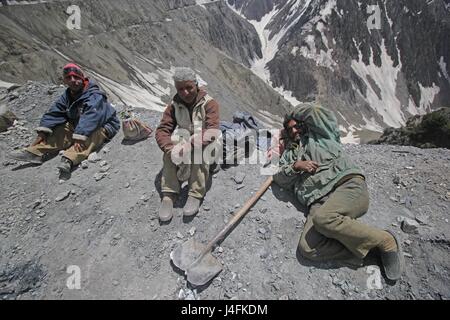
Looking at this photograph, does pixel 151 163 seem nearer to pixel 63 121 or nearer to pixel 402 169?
pixel 63 121

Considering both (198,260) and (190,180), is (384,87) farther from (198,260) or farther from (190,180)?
(198,260)

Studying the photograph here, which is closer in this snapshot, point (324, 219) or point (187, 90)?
point (324, 219)

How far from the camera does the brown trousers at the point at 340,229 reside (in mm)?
3207

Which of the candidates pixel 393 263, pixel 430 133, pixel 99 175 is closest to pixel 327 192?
pixel 393 263

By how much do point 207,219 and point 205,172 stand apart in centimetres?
62

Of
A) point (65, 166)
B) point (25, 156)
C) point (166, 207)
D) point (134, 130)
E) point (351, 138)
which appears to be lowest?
point (351, 138)

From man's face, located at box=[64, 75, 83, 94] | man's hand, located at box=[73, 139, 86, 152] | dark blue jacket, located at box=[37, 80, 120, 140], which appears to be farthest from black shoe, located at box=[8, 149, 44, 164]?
man's face, located at box=[64, 75, 83, 94]

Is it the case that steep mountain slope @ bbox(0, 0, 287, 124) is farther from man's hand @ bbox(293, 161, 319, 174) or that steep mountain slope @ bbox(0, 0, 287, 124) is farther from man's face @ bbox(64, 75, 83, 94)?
man's hand @ bbox(293, 161, 319, 174)

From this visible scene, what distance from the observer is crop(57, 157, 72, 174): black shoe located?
5047 mm

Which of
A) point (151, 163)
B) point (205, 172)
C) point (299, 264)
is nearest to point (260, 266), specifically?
point (299, 264)

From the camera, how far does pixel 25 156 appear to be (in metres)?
5.45

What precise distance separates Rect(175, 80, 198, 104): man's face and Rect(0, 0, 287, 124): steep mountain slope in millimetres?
20389

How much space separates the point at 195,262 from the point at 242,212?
2.87ft

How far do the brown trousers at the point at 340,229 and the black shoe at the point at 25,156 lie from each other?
464 cm
